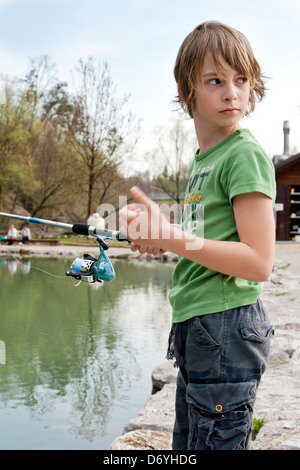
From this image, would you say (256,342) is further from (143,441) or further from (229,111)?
(143,441)

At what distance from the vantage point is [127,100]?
998 inches

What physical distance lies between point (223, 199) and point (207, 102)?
0.73 feet

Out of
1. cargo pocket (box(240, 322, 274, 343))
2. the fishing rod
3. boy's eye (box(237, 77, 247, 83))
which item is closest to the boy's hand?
cargo pocket (box(240, 322, 274, 343))

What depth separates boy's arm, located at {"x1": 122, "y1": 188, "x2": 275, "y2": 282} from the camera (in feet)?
3.24

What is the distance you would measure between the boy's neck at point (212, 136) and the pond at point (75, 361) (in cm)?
247

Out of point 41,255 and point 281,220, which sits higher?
point 281,220

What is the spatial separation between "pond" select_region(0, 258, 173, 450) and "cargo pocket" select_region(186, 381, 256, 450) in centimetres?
230

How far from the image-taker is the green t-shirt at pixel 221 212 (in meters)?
1.08

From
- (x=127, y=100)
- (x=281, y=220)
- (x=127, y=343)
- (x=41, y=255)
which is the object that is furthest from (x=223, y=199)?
(x=127, y=100)

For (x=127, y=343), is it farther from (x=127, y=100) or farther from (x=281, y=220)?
(x=127, y=100)

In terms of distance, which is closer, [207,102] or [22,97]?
[207,102]

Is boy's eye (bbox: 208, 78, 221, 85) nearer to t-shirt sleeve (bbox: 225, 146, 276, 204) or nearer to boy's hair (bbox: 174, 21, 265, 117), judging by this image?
boy's hair (bbox: 174, 21, 265, 117)

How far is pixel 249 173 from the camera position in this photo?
107 centimetres

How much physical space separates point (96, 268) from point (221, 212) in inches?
28.5
